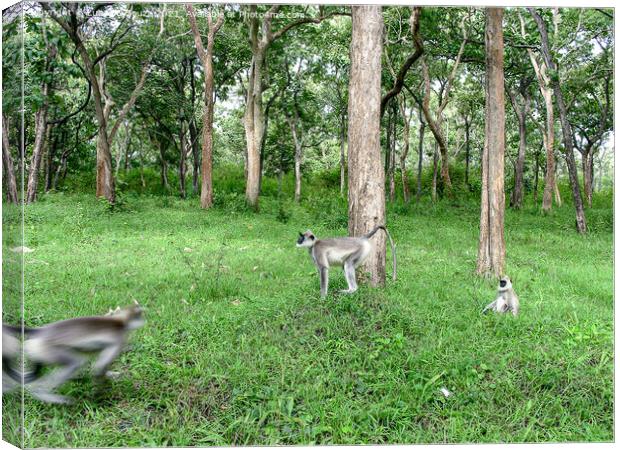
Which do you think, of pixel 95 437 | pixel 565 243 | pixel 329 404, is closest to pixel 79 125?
pixel 95 437

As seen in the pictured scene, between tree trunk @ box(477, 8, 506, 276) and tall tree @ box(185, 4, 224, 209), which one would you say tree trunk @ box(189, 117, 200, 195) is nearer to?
tall tree @ box(185, 4, 224, 209)

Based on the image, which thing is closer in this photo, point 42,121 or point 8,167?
point 8,167

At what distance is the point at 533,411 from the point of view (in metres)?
2.83

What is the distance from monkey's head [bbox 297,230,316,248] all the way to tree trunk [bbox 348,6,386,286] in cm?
27

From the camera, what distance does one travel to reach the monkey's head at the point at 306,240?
10.9ft

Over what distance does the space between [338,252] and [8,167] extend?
205cm

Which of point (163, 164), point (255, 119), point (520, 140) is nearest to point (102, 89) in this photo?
point (163, 164)

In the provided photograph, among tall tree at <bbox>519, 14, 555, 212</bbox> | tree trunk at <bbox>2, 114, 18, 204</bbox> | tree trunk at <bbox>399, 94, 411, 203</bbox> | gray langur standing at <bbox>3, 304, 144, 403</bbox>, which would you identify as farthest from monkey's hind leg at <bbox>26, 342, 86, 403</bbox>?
tall tree at <bbox>519, 14, 555, 212</bbox>

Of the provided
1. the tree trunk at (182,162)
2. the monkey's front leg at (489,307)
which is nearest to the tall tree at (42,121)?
the tree trunk at (182,162)

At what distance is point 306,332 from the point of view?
303 cm

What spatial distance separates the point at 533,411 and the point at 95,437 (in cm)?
243

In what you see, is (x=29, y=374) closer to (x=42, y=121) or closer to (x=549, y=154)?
(x=42, y=121)

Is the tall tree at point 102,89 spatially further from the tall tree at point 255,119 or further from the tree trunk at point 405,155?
the tree trunk at point 405,155

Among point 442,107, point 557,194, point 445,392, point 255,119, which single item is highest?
point 442,107
